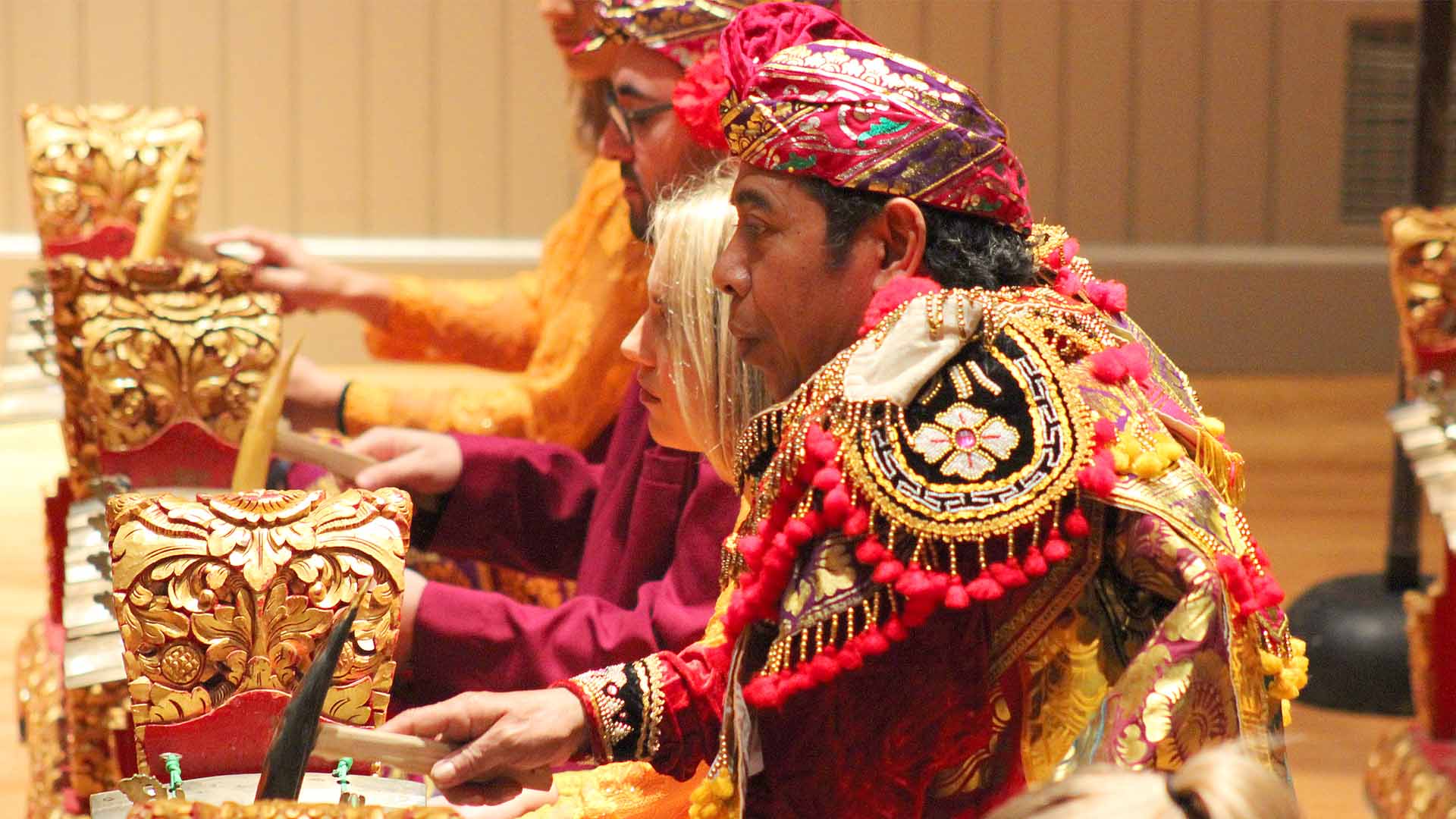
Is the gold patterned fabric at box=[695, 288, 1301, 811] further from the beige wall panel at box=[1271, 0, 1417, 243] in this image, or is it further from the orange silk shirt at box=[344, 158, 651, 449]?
the beige wall panel at box=[1271, 0, 1417, 243]

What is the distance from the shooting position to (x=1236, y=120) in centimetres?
574

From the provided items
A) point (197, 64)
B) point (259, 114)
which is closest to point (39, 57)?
point (197, 64)

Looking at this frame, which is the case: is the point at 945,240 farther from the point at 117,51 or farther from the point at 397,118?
the point at 117,51

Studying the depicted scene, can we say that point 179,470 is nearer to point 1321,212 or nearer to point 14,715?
point 14,715

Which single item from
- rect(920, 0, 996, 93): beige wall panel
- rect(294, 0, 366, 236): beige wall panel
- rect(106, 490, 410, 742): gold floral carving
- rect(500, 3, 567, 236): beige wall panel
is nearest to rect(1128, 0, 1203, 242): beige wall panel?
rect(920, 0, 996, 93): beige wall panel

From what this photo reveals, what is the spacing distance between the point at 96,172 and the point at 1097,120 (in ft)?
12.3

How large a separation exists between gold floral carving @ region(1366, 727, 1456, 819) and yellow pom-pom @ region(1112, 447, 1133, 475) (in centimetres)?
136

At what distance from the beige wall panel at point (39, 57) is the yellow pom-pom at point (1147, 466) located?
484 cm

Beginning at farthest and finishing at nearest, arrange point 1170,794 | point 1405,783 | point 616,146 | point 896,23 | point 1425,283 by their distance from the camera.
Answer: point 896,23 → point 1405,783 → point 1425,283 → point 616,146 → point 1170,794

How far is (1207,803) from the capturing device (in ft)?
2.83

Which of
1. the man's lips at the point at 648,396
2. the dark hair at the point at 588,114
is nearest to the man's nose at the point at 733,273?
the man's lips at the point at 648,396

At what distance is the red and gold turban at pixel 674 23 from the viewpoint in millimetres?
2275

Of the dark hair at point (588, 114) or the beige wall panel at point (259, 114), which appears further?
the beige wall panel at point (259, 114)

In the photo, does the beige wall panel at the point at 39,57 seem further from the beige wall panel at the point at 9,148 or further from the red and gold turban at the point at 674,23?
the red and gold turban at the point at 674,23
